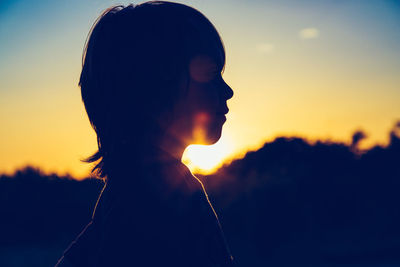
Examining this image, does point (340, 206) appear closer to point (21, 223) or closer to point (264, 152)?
point (264, 152)

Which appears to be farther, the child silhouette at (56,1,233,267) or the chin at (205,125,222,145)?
the chin at (205,125,222,145)

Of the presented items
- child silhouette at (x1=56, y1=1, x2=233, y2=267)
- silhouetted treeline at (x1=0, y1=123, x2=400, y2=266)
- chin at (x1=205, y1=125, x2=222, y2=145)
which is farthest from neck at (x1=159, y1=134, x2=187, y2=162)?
silhouetted treeline at (x1=0, y1=123, x2=400, y2=266)

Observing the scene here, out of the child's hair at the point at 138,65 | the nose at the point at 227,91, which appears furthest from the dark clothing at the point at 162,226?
the nose at the point at 227,91

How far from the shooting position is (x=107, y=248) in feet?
3.60

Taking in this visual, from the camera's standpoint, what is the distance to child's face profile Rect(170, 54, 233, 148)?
127 centimetres

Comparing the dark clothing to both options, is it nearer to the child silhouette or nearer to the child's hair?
the child silhouette

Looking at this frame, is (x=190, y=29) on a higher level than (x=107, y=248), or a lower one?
higher

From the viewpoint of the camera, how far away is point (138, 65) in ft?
4.15

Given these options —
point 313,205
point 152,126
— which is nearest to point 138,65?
point 152,126

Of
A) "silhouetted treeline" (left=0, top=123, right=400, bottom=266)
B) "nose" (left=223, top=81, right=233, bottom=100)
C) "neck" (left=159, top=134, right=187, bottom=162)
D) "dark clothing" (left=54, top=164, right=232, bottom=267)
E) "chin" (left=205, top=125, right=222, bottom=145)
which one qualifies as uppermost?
"silhouetted treeline" (left=0, top=123, right=400, bottom=266)

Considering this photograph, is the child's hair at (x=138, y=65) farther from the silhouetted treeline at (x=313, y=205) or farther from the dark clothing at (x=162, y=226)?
the silhouetted treeline at (x=313, y=205)

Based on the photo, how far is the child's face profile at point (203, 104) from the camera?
4.16 feet

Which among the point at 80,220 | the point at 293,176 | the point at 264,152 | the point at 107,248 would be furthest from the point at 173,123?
the point at 80,220

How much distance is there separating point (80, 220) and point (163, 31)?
36.7 ft
